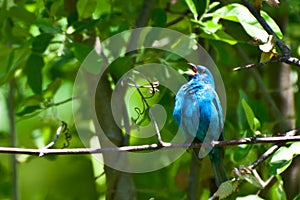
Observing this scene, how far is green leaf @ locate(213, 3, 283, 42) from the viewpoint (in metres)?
2.24

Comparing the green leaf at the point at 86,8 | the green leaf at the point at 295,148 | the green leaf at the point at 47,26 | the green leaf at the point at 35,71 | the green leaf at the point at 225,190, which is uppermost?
the green leaf at the point at 86,8

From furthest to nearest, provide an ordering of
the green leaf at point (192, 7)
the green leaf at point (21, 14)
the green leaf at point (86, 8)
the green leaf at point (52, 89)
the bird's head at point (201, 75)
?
the green leaf at point (52, 89) < the bird's head at point (201, 75) < the green leaf at point (21, 14) < the green leaf at point (86, 8) < the green leaf at point (192, 7)

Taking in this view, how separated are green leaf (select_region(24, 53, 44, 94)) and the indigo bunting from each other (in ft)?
1.89

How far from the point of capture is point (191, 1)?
7.84ft

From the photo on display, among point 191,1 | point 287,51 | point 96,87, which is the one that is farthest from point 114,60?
point 287,51

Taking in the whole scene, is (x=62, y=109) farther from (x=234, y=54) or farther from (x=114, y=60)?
(x=234, y=54)

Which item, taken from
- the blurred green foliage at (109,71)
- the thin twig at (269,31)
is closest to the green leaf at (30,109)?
the blurred green foliage at (109,71)

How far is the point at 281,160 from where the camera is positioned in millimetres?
2193

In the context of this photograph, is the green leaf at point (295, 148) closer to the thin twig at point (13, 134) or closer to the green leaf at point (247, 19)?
the green leaf at point (247, 19)

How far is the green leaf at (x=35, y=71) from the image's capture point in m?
2.73

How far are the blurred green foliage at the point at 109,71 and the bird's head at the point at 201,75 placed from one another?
51 millimetres

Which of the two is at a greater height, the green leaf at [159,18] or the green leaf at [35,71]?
the green leaf at [159,18]

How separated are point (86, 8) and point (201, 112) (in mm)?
652

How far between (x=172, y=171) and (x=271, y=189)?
739 mm
